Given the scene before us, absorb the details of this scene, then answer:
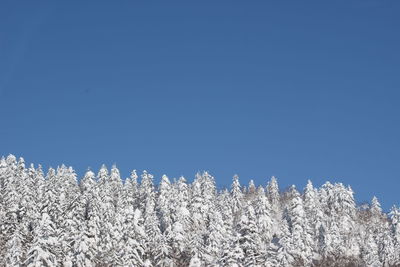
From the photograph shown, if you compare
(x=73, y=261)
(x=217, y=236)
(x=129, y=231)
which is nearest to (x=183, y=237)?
(x=217, y=236)

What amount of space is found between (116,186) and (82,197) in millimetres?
39087

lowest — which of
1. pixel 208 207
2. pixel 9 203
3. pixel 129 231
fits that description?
pixel 129 231

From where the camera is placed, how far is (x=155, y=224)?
11300cm

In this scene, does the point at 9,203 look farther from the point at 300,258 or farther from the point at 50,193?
the point at 300,258

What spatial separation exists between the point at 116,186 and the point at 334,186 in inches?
2141

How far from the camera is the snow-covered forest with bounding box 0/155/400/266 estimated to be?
310 feet

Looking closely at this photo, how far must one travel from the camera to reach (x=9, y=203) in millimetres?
116938

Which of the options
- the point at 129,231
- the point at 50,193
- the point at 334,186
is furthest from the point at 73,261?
the point at 334,186

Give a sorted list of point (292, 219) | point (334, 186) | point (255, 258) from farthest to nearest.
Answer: point (334, 186), point (292, 219), point (255, 258)

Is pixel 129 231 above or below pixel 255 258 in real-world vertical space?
above

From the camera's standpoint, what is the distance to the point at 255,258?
53281 millimetres

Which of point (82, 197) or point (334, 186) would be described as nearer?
point (82, 197)

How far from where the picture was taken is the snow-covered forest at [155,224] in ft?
310

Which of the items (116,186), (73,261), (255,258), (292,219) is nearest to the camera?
(255,258)
